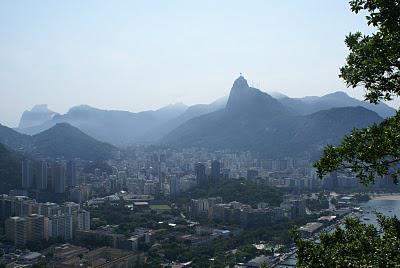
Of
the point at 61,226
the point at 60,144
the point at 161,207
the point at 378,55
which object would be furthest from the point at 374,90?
the point at 60,144

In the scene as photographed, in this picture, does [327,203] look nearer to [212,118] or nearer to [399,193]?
[399,193]

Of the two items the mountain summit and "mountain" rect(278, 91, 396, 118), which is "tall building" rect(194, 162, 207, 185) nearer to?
the mountain summit

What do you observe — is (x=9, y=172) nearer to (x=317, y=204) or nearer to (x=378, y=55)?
(x=317, y=204)

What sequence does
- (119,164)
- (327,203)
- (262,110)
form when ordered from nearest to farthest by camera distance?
1. (327,203)
2. (119,164)
3. (262,110)

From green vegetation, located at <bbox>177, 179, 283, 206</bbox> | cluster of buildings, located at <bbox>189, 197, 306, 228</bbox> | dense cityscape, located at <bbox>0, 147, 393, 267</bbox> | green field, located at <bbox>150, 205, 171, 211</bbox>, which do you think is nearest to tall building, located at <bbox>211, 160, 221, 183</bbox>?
dense cityscape, located at <bbox>0, 147, 393, 267</bbox>

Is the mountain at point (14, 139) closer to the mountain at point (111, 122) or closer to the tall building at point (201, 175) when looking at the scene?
the tall building at point (201, 175)

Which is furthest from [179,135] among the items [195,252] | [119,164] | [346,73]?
[346,73]
